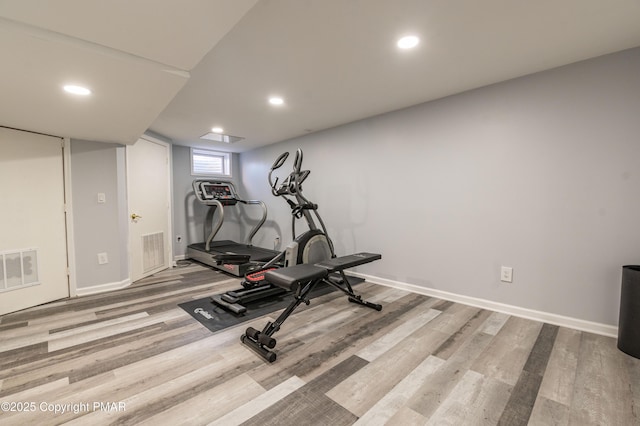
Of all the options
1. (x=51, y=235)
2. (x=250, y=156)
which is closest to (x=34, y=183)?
(x=51, y=235)

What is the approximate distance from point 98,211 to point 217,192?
2.08m

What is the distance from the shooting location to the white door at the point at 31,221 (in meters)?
2.68

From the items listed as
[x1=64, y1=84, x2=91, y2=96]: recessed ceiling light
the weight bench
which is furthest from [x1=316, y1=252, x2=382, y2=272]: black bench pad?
[x1=64, y1=84, x2=91, y2=96]: recessed ceiling light

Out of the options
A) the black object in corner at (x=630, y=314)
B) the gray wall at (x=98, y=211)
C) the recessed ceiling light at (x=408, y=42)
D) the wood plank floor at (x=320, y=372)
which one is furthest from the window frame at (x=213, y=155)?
the black object in corner at (x=630, y=314)

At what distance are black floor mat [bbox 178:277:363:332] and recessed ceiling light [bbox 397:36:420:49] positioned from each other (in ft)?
8.45

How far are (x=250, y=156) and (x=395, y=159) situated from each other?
344 centimetres

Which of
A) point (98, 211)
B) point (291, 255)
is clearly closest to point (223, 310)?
point (291, 255)

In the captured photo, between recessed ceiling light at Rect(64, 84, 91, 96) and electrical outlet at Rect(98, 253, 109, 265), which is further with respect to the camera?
electrical outlet at Rect(98, 253, 109, 265)

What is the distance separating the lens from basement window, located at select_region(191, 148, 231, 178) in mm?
5555

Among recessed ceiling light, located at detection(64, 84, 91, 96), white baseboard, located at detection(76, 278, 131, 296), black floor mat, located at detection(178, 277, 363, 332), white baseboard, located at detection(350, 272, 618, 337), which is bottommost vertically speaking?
black floor mat, located at detection(178, 277, 363, 332)

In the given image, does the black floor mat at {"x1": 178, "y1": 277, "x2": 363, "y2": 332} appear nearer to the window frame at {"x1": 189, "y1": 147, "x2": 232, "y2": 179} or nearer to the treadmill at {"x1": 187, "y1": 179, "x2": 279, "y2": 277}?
the treadmill at {"x1": 187, "y1": 179, "x2": 279, "y2": 277}

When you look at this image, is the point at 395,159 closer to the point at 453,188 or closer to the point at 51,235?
the point at 453,188

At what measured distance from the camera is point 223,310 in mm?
2791

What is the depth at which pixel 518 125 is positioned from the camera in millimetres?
2557
